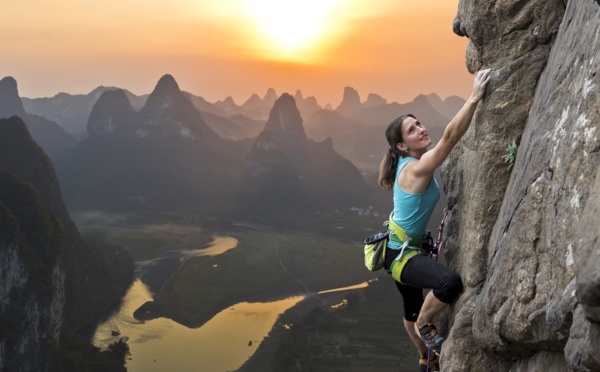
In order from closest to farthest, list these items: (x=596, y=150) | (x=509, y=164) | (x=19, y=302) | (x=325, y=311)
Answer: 1. (x=596, y=150)
2. (x=509, y=164)
3. (x=19, y=302)
4. (x=325, y=311)

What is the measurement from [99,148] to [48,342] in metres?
122

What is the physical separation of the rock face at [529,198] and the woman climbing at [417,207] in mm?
218

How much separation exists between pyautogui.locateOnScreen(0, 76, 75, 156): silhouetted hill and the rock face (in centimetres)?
19730

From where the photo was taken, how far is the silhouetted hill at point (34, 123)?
611 feet

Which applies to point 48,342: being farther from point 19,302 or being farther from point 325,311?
point 325,311

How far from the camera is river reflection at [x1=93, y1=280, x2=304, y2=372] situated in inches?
1965

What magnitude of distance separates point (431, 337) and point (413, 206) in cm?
152

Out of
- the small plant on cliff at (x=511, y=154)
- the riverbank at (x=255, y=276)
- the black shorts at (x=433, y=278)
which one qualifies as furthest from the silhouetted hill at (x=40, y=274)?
the small plant on cliff at (x=511, y=154)

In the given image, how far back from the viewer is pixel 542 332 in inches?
148

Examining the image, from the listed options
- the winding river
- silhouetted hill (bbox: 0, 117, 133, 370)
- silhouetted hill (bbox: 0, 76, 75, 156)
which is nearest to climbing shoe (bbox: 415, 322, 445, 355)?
the winding river

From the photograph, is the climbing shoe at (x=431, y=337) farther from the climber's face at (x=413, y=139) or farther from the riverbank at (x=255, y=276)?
the riverbank at (x=255, y=276)

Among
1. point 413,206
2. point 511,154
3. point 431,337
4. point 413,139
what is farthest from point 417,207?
point 431,337

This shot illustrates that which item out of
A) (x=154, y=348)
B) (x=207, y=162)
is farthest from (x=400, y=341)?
(x=207, y=162)

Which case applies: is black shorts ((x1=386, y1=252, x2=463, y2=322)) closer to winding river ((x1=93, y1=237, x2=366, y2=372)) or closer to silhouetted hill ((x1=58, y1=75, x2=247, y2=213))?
winding river ((x1=93, y1=237, x2=366, y2=372))
